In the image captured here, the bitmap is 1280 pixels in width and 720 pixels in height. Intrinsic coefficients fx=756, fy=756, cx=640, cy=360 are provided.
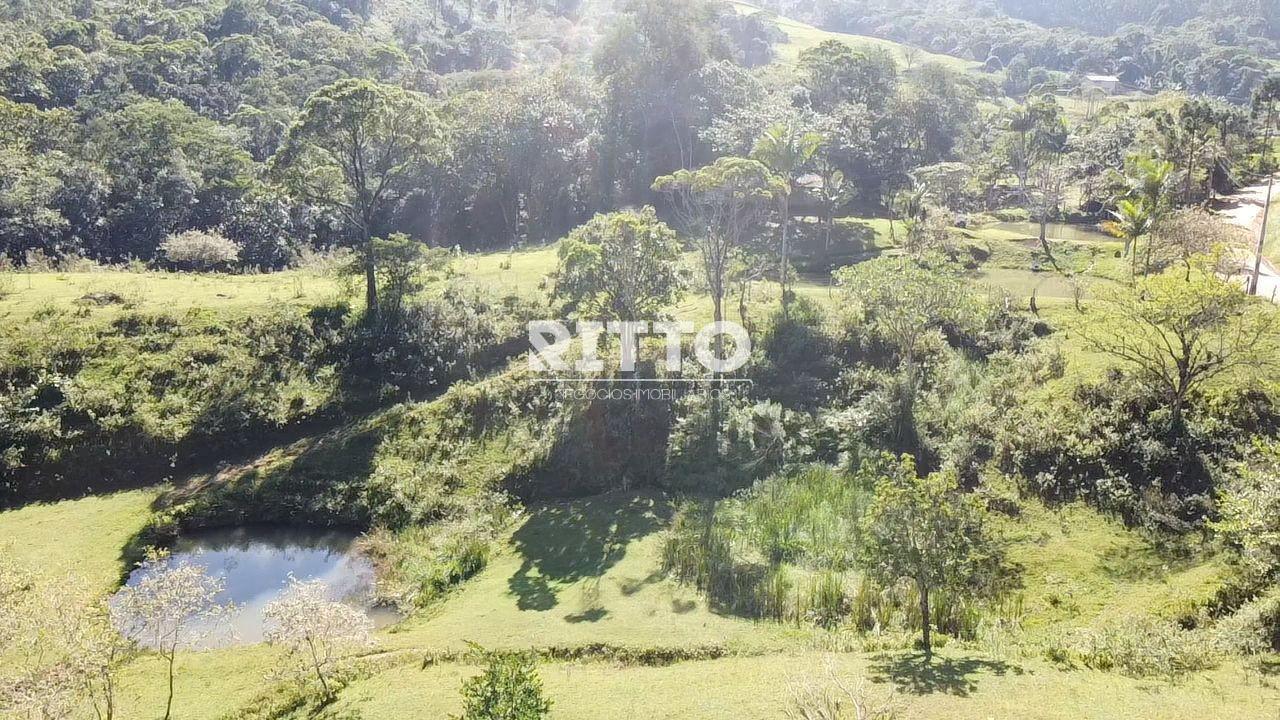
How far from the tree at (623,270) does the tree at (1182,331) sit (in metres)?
12.1

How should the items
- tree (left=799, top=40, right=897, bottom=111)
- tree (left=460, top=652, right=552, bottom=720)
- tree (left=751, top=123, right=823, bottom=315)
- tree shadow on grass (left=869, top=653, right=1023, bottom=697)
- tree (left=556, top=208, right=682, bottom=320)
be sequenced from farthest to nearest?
tree (left=799, top=40, right=897, bottom=111)
tree (left=751, top=123, right=823, bottom=315)
tree (left=556, top=208, right=682, bottom=320)
tree shadow on grass (left=869, top=653, right=1023, bottom=697)
tree (left=460, top=652, right=552, bottom=720)

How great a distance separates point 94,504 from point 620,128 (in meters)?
35.7

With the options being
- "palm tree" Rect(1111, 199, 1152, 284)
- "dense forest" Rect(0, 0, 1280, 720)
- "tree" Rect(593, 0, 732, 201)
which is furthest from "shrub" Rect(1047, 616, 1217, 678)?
"tree" Rect(593, 0, 732, 201)

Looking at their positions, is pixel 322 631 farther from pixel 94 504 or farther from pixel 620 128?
pixel 620 128

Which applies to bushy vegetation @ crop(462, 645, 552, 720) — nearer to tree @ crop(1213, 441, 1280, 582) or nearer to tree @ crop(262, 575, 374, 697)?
tree @ crop(262, 575, 374, 697)

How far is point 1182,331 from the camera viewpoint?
741 inches

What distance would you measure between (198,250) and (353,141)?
46.6 feet

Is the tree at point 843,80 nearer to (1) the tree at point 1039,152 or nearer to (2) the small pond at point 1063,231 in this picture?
(1) the tree at point 1039,152

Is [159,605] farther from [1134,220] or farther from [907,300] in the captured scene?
[1134,220]

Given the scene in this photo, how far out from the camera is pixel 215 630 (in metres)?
16.2

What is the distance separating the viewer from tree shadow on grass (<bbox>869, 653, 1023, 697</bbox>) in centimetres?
1114

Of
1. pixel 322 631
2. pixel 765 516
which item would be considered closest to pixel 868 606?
pixel 765 516

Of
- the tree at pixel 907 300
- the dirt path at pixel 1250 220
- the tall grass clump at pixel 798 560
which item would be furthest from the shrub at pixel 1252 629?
the dirt path at pixel 1250 220

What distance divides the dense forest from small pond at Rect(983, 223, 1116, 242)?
85 cm
